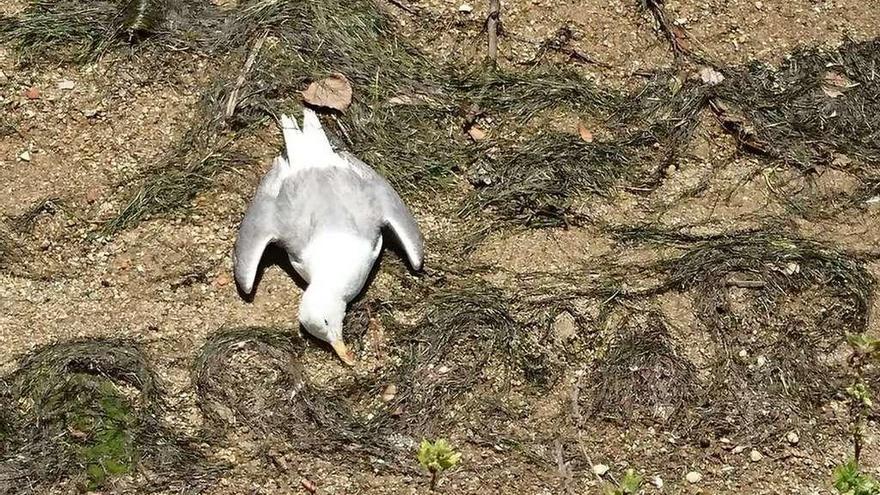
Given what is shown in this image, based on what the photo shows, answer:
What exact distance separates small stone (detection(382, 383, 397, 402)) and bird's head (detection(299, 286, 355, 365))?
21 centimetres

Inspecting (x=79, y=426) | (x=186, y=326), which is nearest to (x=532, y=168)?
(x=186, y=326)

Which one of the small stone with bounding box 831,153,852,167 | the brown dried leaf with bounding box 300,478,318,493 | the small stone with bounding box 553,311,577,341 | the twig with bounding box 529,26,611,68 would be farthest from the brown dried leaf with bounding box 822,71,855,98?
the brown dried leaf with bounding box 300,478,318,493

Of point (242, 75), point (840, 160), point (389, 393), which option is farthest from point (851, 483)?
point (242, 75)

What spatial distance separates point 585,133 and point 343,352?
1615mm

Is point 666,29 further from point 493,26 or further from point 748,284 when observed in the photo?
point 748,284

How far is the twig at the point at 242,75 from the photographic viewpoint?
5176mm

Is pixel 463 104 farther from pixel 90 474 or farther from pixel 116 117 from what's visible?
pixel 90 474

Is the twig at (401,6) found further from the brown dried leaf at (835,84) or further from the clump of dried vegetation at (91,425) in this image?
the clump of dried vegetation at (91,425)

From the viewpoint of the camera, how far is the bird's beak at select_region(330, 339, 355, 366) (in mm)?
4492

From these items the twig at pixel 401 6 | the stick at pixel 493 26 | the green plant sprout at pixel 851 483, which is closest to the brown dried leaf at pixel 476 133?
the stick at pixel 493 26

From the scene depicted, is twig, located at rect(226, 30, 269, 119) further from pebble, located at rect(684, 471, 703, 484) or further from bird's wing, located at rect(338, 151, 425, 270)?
pebble, located at rect(684, 471, 703, 484)

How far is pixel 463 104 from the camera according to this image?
529 centimetres

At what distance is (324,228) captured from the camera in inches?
178

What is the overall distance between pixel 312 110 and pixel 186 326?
1195mm
